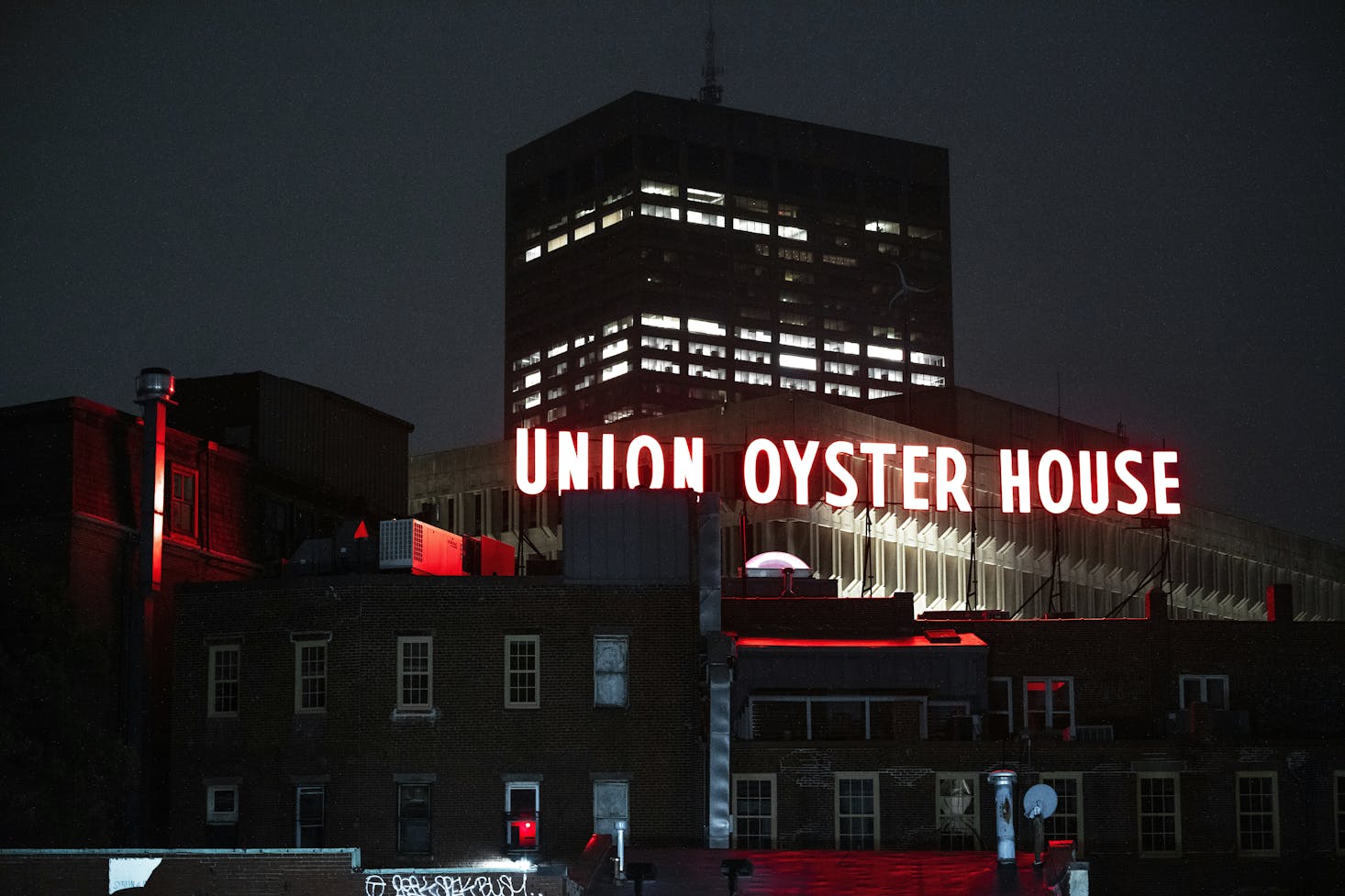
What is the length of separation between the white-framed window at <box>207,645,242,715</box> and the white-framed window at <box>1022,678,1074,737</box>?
23151mm

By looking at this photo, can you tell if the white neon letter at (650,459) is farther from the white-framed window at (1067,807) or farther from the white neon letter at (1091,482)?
the white-framed window at (1067,807)

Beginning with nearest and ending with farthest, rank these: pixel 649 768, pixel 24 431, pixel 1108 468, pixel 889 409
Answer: pixel 649 768 → pixel 24 431 → pixel 1108 468 → pixel 889 409

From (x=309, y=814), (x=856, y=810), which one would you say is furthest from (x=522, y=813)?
(x=856, y=810)

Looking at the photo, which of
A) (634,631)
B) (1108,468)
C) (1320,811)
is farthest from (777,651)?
(1108,468)

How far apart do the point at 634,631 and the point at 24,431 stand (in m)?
19.2

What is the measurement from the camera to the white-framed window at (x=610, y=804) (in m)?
57.3

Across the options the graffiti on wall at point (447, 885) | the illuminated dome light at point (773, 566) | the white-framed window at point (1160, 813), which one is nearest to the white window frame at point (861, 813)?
the white-framed window at point (1160, 813)

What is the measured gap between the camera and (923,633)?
62906 millimetres

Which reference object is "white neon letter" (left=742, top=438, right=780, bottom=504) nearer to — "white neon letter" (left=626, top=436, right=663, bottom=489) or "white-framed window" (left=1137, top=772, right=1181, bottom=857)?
"white neon letter" (left=626, top=436, right=663, bottom=489)

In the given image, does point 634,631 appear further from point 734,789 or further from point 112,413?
point 112,413

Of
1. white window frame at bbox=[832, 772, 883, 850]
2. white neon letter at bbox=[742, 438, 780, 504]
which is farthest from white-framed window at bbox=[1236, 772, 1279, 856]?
white neon letter at bbox=[742, 438, 780, 504]

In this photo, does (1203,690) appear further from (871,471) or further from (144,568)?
(144,568)

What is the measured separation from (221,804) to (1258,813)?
95.2 ft

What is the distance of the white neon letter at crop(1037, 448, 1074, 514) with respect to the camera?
7825cm
